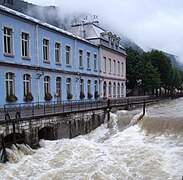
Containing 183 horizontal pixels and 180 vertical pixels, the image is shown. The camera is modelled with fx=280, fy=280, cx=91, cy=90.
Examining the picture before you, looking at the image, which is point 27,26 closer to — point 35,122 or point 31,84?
point 31,84

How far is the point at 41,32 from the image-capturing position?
23.5 metres

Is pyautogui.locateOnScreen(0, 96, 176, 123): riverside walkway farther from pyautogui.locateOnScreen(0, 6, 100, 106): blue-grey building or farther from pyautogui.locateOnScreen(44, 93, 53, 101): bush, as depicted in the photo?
pyautogui.locateOnScreen(0, 6, 100, 106): blue-grey building

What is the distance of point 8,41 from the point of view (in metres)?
20.3

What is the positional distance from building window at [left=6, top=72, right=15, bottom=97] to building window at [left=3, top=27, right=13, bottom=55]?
62.9 inches

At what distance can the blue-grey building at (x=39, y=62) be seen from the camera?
20.0 metres

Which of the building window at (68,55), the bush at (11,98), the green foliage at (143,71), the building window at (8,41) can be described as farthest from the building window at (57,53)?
the green foliage at (143,71)

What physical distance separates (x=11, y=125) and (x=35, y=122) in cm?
171

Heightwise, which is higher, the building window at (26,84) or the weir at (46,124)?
the building window at (26,84)

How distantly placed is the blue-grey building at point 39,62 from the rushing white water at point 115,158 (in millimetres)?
7017

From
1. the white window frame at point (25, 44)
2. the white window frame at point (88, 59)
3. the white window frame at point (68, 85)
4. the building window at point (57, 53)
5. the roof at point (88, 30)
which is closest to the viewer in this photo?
the white window frame at point (25, 44)

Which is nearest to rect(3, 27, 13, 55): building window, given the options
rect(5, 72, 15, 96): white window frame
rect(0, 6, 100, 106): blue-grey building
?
rect(0, 6, 100, 106): blue-grey building

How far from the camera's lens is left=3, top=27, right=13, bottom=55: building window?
20.0 metres

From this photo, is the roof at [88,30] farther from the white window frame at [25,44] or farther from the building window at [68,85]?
the white window frame at [25,44]

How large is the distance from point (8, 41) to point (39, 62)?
11.7ft
